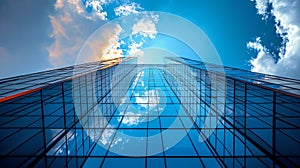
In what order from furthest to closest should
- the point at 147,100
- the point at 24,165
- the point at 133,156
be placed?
the point at 147,100
the point at 133,156
the point at 24,165

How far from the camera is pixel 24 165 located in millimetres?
11172

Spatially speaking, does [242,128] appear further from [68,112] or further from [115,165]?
[68,112]

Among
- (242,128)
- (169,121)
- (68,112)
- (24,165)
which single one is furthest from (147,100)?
(24,165)

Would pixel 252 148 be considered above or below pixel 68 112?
below

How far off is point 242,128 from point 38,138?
15.1 metres

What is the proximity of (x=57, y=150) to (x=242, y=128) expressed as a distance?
43.9 ft

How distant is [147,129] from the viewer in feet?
52.1

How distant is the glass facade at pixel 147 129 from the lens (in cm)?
1220

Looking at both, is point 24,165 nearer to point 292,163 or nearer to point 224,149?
point 224,149

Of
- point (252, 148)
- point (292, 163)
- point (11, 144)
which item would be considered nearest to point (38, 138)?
point (11, 144)

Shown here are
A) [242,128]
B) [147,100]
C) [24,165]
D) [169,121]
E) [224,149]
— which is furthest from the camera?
[147,100]

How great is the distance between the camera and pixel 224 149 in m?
14.0

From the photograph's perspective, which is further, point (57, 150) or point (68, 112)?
point (68, 112)

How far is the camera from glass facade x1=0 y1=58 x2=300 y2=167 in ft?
40.0
